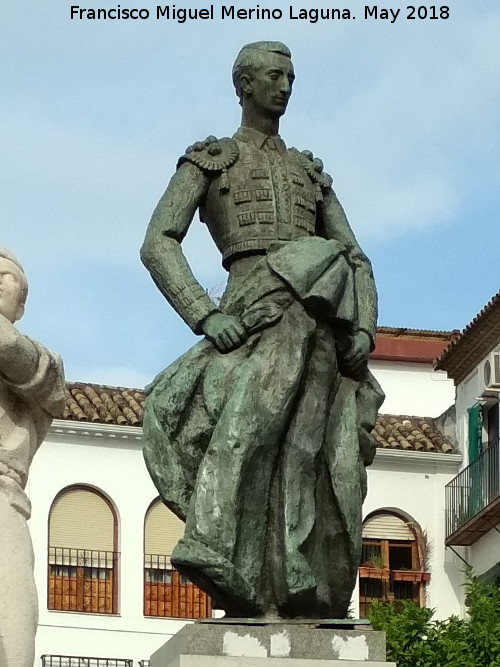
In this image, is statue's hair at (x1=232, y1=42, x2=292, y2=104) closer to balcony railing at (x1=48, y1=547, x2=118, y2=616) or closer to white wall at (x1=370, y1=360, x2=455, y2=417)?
balcony railing at (x1=48, y1=547, x2=118, y2=616)

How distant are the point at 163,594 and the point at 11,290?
30.7 meters

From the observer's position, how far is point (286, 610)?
14.6 meters

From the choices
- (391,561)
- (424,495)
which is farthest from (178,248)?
(424,495)

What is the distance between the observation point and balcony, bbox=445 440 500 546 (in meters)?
43.9

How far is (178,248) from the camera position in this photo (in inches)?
601

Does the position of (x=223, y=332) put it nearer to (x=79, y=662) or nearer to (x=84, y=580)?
(x=79, y=662)

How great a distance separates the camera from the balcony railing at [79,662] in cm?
4303

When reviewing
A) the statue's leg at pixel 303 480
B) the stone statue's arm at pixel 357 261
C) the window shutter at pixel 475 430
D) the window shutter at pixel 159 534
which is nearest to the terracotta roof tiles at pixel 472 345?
the window shutter at pixel 475 430

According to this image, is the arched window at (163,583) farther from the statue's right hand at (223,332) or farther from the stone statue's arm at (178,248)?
the statue's right hand at (223,332)

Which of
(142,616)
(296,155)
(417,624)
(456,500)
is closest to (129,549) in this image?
(142,616)

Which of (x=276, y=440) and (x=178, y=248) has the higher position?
(x=178, y=248)

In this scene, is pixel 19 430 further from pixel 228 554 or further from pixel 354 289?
pixel 354 289

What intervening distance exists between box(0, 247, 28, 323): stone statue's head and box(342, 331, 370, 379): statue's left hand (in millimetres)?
2326

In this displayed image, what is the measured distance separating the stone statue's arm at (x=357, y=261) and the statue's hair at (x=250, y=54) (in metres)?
0.86
